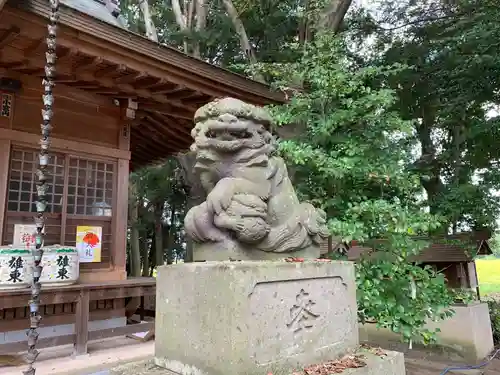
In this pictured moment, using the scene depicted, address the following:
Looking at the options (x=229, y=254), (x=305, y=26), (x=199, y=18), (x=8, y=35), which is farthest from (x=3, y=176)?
(x=305, y=26)

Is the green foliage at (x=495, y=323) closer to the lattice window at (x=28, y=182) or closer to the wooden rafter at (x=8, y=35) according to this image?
the lattice window at (x=28, y=182)

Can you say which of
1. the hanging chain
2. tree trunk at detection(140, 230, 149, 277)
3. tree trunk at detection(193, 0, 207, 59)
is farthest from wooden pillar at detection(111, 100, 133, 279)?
tree trunk at detection(140, 230, 149, 277)

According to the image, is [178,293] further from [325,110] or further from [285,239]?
[325,110]

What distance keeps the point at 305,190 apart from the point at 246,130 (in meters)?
1.70

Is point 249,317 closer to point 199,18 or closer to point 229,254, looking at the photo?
point 229,254

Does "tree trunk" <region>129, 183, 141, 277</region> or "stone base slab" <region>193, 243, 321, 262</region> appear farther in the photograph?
"tree trunk" <region>129, 183, 141, 277</region>

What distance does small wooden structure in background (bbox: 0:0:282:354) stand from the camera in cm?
416

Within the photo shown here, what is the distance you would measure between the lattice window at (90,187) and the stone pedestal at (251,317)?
3.60 metres

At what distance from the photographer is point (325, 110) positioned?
4008 millimetres

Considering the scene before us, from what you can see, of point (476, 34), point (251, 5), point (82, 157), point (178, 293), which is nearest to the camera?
point (178, 293)

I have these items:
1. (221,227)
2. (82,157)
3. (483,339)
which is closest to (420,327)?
(221,227)

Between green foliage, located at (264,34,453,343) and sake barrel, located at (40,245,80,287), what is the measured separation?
2986 millimetres

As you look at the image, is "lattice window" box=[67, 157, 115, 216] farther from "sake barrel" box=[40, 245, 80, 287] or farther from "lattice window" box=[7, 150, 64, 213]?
"sake barrel" box=[40, 245, 80, 287]

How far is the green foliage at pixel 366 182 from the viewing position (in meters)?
3.28
